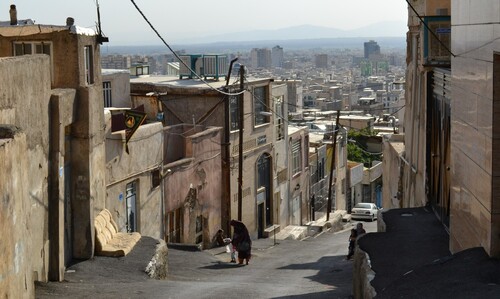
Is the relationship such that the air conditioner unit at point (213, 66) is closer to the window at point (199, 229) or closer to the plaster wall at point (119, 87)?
the plaster wall at point (119, 87)

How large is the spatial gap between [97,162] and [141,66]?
21.1 metres

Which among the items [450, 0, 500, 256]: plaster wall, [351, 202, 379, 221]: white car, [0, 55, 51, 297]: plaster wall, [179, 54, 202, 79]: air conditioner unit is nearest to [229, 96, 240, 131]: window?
[179, 54, 202, 79]: air conditioner unit

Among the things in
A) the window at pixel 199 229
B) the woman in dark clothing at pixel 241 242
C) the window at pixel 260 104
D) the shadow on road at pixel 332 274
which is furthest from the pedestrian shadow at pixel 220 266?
the window at pixel 260 104

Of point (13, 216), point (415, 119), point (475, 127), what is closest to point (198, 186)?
point (415, 119)

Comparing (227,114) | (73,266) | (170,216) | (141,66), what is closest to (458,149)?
(73,266)

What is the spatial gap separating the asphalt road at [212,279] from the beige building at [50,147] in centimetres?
60

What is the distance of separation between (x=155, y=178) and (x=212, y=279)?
636 cm

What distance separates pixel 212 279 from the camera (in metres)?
17.9

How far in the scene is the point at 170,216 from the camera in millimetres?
25766

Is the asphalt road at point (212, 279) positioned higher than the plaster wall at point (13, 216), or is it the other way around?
the plaster wall at point (13, 216)

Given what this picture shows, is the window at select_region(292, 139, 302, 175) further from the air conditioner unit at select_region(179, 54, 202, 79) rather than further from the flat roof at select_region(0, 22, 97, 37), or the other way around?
the flat roof at select_region(0, 22, 97, 37)

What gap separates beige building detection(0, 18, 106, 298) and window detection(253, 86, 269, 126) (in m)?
15.9

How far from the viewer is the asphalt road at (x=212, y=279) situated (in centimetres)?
1389

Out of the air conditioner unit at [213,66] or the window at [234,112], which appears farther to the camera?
the air conditioner unit at [213,66]
